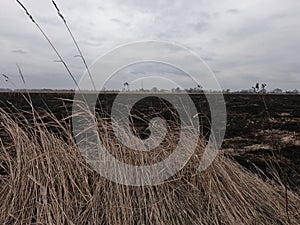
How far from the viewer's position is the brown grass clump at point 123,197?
2.18 meters

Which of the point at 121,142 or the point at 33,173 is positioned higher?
the point at 121,142

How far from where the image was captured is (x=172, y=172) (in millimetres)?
2604

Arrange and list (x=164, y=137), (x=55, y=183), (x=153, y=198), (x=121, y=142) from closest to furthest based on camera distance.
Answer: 1. (x=153, y=198)
2. (x=55, y=183)
3. (x=121, y=142)
4. (x=164, y=137)

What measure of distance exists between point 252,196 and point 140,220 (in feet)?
3.25

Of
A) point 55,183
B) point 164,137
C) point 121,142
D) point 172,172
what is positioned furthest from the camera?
point 164,137

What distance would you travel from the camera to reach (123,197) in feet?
7.63

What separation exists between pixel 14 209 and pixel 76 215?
0.48m

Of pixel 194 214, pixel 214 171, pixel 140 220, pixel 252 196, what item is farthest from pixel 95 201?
pixel 252 196

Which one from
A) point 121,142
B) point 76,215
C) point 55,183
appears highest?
point 121,142

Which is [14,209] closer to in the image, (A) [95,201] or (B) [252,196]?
(A) [95,201]

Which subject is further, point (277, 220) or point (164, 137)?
point (164, 137)

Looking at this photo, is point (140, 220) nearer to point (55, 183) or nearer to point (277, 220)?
point (55, 183)

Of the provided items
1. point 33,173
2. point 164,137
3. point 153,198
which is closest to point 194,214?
point 153,198

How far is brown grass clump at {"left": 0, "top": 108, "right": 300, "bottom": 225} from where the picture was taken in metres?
2.18
